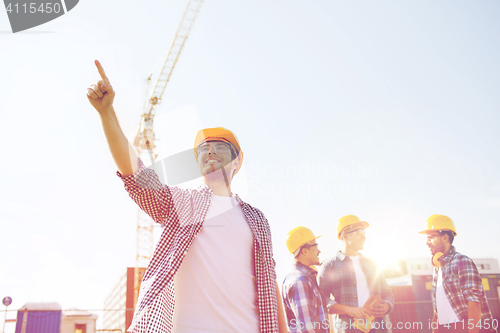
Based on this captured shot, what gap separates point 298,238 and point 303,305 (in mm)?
1197

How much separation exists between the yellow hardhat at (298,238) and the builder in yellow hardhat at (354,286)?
388 millimetres

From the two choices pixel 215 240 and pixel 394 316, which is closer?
pixel 215 240

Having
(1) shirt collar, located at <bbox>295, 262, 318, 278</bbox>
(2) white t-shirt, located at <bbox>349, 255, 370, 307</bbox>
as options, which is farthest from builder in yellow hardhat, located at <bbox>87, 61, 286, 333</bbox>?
(2) white t-shirt, located at <bbox>349, 255, 370, 307</bbox>

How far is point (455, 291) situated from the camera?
4.90 metres

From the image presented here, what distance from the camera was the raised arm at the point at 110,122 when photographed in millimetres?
1718

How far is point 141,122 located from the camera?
4653 centimetres

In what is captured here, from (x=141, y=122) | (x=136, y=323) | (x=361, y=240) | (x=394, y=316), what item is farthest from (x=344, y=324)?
(x=141, y=122)

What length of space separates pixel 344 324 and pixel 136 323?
145 inches

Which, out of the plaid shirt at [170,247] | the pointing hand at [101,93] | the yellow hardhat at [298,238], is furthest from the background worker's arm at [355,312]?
the pointing hand at [101,93]

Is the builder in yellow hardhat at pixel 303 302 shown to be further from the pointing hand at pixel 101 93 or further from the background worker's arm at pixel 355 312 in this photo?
the pointing hand at pixel 101 93

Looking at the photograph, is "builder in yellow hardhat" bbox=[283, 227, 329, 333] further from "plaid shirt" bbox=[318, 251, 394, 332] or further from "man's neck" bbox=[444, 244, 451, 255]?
"man's neck" bbox=[444, 244, 451, 255]

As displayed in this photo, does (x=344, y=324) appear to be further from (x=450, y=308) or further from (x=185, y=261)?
(x=185, y=261)

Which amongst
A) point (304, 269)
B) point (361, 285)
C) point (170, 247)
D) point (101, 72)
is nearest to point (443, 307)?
point (361, 285)

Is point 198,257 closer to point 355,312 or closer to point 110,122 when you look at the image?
point 110,122
